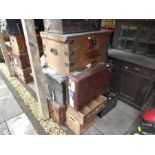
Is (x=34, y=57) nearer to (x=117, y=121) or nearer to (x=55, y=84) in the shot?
(x=55, y=84)

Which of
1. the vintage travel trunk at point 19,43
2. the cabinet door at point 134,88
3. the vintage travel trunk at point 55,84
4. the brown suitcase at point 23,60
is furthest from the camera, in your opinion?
the brown suitcase at point 23,60

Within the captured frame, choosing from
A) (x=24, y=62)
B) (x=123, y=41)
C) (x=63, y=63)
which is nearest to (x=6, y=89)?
(x=24, y=62)

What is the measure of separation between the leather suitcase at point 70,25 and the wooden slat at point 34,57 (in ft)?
0.68

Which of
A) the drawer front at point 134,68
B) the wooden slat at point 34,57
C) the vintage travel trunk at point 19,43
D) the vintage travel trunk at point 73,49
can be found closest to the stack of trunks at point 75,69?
the vintage travel trunk at point 73,49

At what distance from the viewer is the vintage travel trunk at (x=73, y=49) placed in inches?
51.9

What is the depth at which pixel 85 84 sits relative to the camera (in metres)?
1.39

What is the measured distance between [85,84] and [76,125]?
589 mm

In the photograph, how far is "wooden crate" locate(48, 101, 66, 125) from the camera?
66.2 inches

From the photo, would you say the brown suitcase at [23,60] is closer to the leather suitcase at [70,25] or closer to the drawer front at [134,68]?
the leather suitcase at [70,25]

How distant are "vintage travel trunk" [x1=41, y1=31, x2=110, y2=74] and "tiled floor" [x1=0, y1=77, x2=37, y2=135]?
93 centimetres

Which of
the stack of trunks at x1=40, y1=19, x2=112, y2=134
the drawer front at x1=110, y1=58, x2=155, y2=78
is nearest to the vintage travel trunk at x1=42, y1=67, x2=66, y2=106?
the stack of trunks at x1=40, y1=19, x2=112, y2=134
